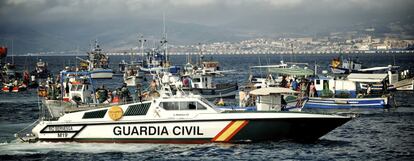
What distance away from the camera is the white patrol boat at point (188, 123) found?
108ft

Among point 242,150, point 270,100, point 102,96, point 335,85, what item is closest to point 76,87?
point 102,96

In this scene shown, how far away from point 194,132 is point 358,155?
8.58 metres

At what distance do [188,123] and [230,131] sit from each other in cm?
227

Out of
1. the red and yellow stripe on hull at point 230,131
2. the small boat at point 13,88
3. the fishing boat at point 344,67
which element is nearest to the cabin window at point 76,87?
the red and yellow stripe on hull at point 230,131

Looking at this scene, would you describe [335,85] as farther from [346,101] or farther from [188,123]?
[188,123]

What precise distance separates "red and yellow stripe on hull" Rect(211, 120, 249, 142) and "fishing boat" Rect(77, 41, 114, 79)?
77790 millimetres

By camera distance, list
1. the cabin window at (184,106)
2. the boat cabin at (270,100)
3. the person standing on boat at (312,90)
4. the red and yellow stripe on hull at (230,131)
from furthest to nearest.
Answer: the person standing on boat at (312,90) → the boat cabin at (270,100) → the cabin window at (184,106) → the red and yellow stripe on hull at (230,131)

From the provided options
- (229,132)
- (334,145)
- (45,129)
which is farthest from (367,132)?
(45,129)

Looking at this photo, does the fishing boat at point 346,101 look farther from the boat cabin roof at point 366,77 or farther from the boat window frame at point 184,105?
the boat window frame at point 184,105

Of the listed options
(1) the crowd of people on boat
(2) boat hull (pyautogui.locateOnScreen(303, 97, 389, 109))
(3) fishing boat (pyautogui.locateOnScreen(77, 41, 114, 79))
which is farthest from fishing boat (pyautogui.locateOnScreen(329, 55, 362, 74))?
(2) boat hull (pyautogui.locateOnScreen(303, 97, 389, 109))

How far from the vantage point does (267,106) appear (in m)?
43.2

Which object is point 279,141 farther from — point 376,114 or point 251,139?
point 376,114

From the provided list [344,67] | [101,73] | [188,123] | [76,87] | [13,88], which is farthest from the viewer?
[101,73]

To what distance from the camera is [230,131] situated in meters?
33.0
